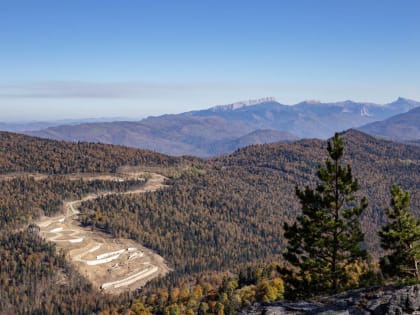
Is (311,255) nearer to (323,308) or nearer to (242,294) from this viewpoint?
(323,308)

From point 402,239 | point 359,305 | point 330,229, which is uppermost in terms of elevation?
point 330,229

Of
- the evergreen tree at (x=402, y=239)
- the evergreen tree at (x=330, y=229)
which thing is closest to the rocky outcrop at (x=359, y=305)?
the evergreen tree at (x=330, y=229)

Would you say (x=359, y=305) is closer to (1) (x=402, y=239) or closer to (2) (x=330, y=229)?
(2) (x=330, y=229)

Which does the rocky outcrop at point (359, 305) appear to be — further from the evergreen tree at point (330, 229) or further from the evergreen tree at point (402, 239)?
the evergreen tree at point (402, 239)

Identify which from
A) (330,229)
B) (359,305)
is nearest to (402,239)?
(330,229)

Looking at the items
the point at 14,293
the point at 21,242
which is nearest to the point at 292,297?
the point at 14,293
